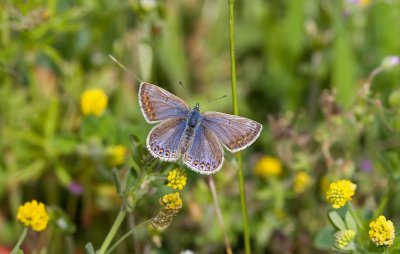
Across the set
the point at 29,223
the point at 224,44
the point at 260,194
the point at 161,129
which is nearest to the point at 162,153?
the point at 161,129

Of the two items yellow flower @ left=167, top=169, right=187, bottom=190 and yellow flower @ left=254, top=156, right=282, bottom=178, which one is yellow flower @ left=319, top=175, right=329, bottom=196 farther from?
yellow flower @ left=167, top=169, right=187, bottom=190

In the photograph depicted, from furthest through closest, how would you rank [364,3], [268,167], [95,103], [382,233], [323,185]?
[364,3]
[268,167]
[323,185]
[95,103]
[382,233]

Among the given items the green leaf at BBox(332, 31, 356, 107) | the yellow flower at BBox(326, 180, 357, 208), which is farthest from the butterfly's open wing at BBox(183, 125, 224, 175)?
the green leaf at BBox(332, 31, 356, 107)

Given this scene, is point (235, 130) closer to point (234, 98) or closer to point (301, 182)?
point (234, 98)

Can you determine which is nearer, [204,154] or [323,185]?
[204,154]

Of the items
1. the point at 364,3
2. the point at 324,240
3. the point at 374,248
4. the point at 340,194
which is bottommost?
the point at 324,240

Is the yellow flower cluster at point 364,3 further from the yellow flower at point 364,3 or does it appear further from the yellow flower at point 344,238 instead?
the yellow flower at point 344,238

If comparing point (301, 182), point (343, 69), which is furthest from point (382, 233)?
point (343, 69)
